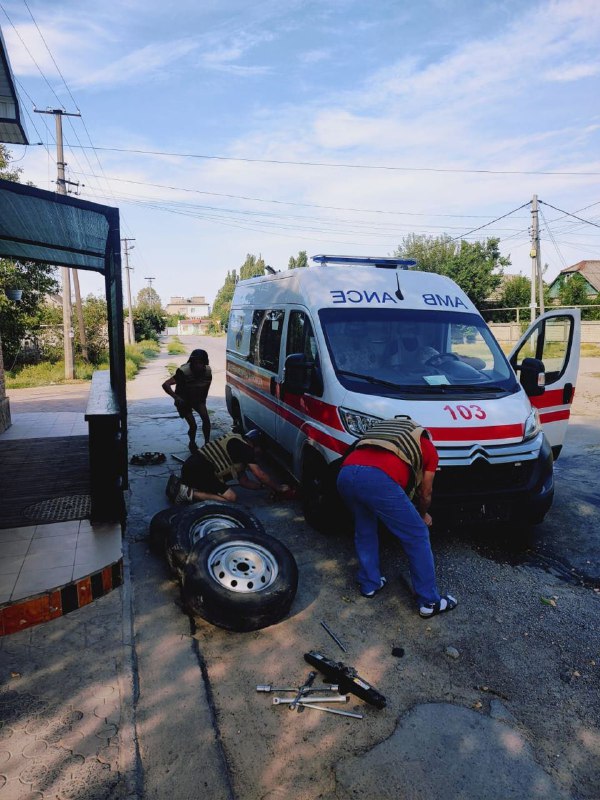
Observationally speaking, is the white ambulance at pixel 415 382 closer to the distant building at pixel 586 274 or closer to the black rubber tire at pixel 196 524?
the black rubber tire at pixel 196 524

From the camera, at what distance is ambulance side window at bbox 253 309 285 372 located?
20.2 ft

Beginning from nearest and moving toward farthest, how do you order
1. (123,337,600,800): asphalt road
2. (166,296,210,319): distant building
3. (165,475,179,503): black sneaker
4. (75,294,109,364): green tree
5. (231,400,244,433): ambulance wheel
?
(123,337,600,800): asphalt road < (165,475,179,503): black sneaker < (231,400,244,433): ambulance wheel < (75,294,109,364): green tree < (166,296,210,319): distant building

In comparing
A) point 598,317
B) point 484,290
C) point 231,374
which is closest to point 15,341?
point 231,374

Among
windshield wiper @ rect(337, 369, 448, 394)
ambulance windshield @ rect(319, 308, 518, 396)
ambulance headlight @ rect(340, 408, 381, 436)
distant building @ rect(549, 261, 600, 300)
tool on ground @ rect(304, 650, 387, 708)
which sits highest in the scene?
distant building @ rect(549, 261, 600, 300)

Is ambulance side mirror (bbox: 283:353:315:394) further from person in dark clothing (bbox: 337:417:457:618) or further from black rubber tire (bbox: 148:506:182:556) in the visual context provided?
black rubber tire (bbox: 148:506:182:556)

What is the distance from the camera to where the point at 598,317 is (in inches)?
1305

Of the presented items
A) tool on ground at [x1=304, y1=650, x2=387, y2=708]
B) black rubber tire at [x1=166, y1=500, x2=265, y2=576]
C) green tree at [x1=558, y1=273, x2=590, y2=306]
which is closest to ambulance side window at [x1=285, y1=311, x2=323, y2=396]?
black rubber tire at [x1=166, y1=500, x2=265, y2=576]

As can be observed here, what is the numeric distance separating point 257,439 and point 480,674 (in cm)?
327

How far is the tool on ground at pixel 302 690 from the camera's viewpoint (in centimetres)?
290

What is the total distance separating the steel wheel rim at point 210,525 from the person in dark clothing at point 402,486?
1.10m

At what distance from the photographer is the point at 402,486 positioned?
3.66 meters

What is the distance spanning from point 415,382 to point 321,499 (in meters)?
1.34

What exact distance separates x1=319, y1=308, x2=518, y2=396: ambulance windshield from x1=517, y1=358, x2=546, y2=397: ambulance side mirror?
1.20 ft

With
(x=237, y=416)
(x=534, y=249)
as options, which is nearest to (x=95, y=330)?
(x=237, y=416)
